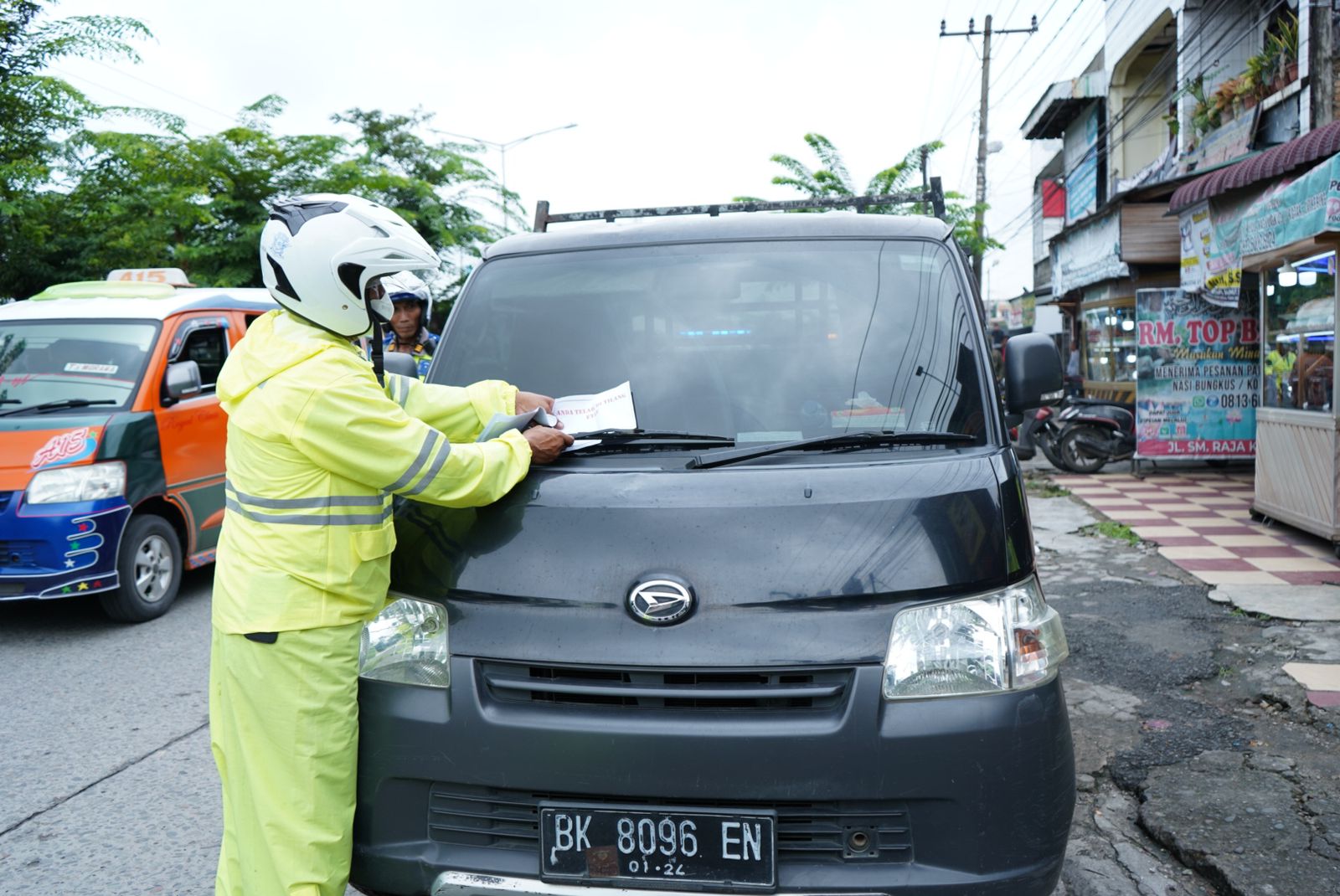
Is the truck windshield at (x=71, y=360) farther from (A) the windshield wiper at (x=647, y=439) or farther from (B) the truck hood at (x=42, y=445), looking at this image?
(A) the windshield wiper at (x=647, y=439)

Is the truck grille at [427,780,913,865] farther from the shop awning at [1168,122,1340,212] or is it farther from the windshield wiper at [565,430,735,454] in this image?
the shop awning at [1168,122,1340,212]

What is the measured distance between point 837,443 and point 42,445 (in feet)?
16.8

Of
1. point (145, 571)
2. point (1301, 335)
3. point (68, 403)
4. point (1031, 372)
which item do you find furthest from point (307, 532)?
point (1301, 335)

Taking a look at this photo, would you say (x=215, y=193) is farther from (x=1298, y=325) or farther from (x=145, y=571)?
(x=1298, y=325)

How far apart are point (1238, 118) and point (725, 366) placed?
14.6 m

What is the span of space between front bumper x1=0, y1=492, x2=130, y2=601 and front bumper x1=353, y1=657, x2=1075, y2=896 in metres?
4.48

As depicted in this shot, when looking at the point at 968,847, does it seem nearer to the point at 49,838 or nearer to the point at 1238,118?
the point at 49,838

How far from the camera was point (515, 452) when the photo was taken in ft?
7.80

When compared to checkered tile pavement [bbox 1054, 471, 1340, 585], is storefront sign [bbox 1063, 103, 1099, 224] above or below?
above

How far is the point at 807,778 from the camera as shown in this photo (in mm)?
2025

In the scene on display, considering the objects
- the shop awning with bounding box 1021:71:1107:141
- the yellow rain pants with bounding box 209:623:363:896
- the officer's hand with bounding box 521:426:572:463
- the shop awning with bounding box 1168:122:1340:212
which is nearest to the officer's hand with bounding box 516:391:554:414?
the officer's hand with bounding box 521:426:572:463

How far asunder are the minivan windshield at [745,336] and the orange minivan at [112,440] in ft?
12.3

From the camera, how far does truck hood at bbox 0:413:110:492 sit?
5734 mm

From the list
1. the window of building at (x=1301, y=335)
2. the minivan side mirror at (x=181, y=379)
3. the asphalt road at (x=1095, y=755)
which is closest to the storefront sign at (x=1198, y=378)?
the window of building at (x=1301, y=335)
